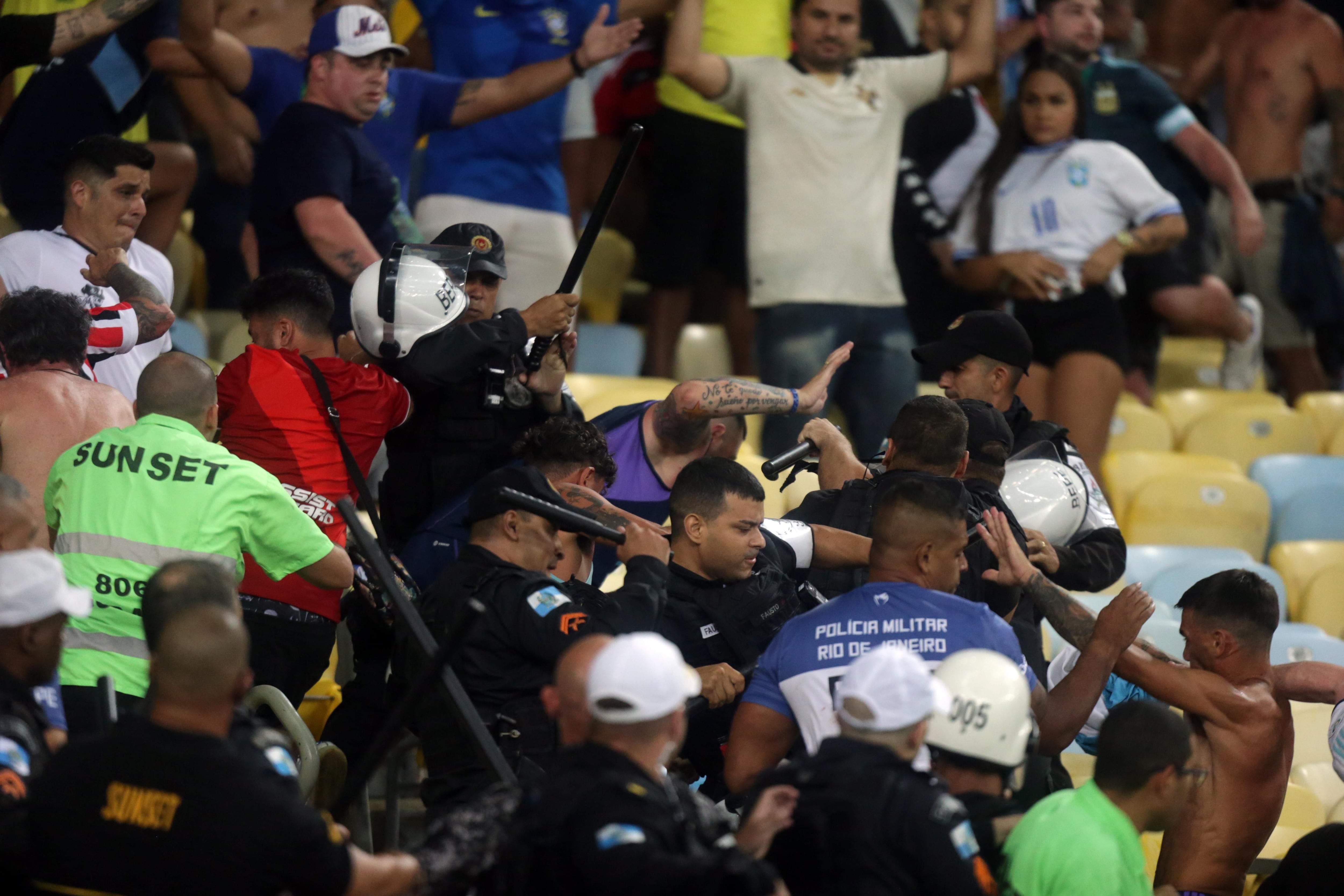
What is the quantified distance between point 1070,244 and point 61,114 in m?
4.62

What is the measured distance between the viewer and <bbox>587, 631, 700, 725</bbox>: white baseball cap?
3.35 meters

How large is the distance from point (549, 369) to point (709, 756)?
1.42 m

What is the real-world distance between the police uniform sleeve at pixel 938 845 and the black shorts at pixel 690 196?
204 inches

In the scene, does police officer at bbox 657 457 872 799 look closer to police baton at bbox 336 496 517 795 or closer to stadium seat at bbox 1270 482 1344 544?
police baton at bbox 336 496 517 795

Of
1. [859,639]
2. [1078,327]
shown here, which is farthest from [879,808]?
[1078,327]

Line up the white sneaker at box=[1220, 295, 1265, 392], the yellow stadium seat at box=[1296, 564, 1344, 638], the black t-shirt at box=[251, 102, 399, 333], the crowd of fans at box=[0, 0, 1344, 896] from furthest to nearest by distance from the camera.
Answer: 1. the white sneaker at box=[1220, 295, 1265, 392]
2. the yellow stadium seat at box=[1296, 564, 1344, 638]
3. the black t-shirt at box=[251, 102, 399, 333]
4. the crowd of fans at box=[0, 0, 1344, 896]

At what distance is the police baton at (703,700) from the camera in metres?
4.70

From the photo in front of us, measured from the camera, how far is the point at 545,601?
14.2 ft

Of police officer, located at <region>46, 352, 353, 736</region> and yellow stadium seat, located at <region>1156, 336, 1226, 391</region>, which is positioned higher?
police officer, located at <region>46, 352, 353, 736</region>

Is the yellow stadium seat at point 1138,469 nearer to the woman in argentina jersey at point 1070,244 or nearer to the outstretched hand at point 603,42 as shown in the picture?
the woman in argentina jersey at point 1070,244

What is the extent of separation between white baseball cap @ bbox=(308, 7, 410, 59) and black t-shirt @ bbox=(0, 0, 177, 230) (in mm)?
814

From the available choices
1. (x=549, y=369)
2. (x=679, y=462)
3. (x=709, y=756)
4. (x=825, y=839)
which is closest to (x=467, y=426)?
(x=549, y=369)

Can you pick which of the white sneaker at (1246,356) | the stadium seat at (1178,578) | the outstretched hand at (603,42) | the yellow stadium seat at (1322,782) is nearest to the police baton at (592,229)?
the outstretched hand at (603,42)

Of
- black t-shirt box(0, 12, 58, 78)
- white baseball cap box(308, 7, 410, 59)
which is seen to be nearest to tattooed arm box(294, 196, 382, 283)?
white baseball cap box(308, 7, 410, 59)
